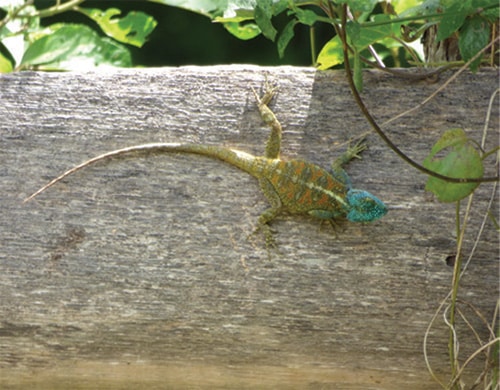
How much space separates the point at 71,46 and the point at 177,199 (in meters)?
1.03

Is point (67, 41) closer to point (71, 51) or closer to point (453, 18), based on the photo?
point (71, 51)

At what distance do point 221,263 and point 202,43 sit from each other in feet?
6.99

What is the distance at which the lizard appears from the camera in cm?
278

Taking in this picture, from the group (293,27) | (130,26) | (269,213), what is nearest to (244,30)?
(293,27)

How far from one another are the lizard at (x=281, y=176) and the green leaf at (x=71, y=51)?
0.76 m

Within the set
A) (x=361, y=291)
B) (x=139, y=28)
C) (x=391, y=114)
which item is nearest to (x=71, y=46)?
(x=139, y=28)

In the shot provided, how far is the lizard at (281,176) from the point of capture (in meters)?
2.78

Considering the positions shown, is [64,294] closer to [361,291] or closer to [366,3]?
[361,291]

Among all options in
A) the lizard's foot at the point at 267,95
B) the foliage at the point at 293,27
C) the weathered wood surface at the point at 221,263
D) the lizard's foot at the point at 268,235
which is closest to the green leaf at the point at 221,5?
the foliage at the point at 293,27

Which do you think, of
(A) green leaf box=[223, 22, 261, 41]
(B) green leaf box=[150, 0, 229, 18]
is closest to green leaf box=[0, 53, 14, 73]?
(B) green leaf box=[150, 0, 229, 18]

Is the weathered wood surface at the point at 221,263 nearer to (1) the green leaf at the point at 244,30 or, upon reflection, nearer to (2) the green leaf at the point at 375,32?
(2) the green leaf at the point at 375,32

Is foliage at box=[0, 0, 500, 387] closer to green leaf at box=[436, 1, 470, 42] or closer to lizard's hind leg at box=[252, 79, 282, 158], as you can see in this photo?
green leaf at box=[436, 1, 470, 42]

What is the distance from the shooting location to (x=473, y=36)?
272 centimetres

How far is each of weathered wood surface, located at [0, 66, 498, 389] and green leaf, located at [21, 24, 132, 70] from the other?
61 centimetres
